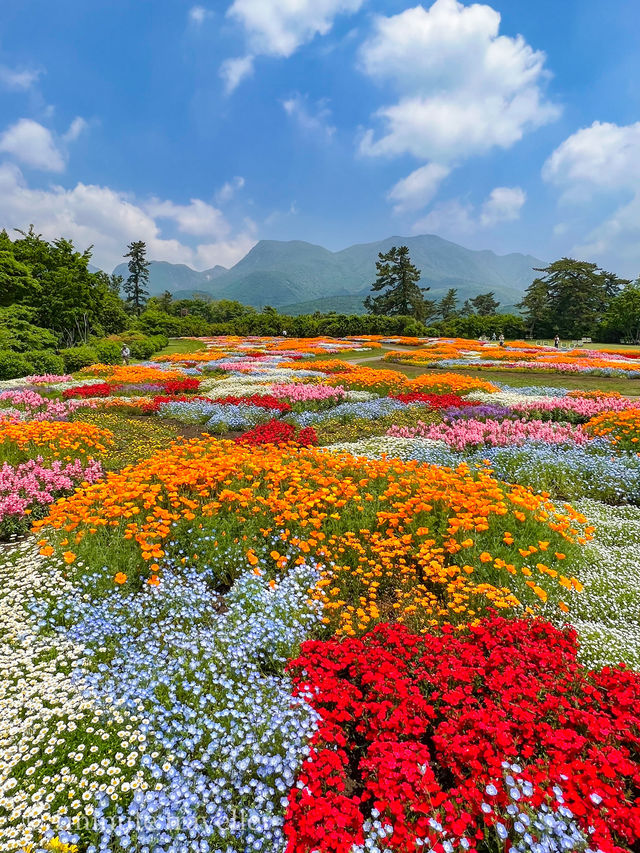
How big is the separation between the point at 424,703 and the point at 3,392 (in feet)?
53.1

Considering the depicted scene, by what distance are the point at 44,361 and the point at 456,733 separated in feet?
84.4

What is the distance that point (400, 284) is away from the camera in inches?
3108

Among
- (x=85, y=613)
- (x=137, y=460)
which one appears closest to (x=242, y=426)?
(x=137, y=460)

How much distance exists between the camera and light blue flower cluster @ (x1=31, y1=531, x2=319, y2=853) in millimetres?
2432

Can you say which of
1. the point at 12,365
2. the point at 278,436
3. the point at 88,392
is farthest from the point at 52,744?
the point at 12,365


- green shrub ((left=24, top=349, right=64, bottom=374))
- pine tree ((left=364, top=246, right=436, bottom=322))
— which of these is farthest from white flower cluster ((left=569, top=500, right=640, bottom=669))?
pine tree ((left=364, top=246, right=436, bottom=322))

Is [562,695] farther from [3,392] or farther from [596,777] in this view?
[3,392]

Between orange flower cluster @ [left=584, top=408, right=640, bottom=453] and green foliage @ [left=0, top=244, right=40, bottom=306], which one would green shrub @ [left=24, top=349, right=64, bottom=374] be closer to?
green foliage @ [left=0, top=244, right=40, bottom=306]

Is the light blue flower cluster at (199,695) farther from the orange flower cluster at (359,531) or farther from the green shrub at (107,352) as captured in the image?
the green shrub at (107,352)

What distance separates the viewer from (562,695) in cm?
324

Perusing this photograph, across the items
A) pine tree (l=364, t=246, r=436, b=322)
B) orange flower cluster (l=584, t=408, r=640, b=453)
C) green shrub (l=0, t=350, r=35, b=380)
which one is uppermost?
pine tree (l=364, t=246, r=436, b=322)

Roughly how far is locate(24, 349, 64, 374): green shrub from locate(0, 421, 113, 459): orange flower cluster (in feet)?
52.0

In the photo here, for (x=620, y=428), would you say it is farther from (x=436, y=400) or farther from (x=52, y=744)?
(x=52, y=744)

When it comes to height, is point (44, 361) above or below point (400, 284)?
below
